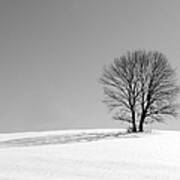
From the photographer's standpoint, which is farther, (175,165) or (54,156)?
(54,156)

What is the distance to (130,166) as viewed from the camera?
13.0 metres

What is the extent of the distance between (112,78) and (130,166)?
65.4 ft

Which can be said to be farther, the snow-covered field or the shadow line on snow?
the shadow line on snow

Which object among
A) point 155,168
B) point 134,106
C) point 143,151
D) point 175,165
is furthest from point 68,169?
point 134,106

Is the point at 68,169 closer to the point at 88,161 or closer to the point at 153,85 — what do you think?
the point at 88,161

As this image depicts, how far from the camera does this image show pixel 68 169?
484 inches

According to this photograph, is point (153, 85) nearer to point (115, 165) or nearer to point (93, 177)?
point (115, 165)

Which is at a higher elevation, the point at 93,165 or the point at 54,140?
the point at 93,165

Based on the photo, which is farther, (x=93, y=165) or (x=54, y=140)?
(x=54, y=140)

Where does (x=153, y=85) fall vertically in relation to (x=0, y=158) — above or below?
above

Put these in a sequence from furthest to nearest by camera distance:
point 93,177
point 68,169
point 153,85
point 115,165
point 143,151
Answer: point 153,85, point 143,151, point 115,165, point 68,169, point 93,177

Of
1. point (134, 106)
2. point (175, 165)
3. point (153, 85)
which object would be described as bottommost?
point (175, 165)

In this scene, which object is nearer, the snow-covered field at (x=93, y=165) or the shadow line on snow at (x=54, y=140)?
the snow-covered field at (x=93, y=165)

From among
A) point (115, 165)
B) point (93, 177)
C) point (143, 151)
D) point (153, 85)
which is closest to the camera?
point (93, 177)
